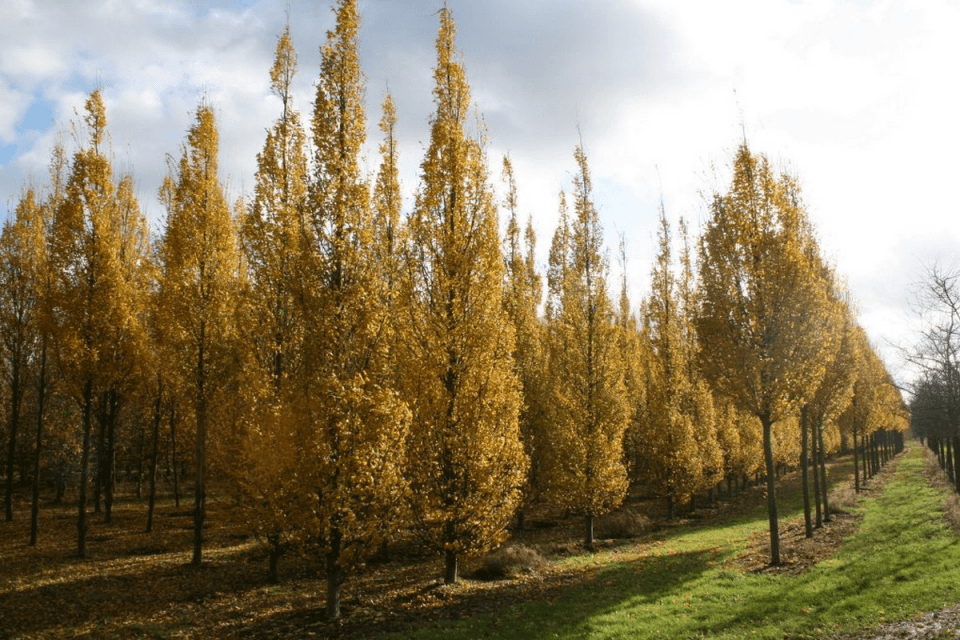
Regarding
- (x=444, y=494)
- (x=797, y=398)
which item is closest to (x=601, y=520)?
(x=797, y=398)

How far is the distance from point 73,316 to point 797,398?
18473 millimetres

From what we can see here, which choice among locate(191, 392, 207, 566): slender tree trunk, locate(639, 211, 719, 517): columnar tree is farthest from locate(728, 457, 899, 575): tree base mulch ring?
locate(191, 392, 207, 566): slender tree trunk

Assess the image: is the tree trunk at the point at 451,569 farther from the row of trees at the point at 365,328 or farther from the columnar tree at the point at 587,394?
the columnar tree at the point at 587,394

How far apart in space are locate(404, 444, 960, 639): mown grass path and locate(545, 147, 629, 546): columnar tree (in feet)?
9.50

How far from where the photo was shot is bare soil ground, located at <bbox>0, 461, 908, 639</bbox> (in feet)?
31.2

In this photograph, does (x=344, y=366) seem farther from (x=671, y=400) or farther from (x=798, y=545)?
(x=671, y=400)

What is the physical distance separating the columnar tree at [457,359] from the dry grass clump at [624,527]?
10.6 metres

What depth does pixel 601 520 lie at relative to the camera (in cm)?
2311

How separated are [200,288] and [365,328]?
739cm

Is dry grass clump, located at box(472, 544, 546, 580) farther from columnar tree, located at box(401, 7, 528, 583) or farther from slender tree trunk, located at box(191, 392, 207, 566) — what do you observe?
slender tree trunk, located at box(191, 392, 207, 566)

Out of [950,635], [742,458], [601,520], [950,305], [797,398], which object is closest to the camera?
[950,635]

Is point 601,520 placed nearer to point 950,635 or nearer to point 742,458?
point 742,458

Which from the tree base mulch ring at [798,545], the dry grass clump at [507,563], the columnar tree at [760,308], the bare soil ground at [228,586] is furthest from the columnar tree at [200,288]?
the tree base mulch ring at [798,545]

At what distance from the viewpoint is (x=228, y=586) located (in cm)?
1237
